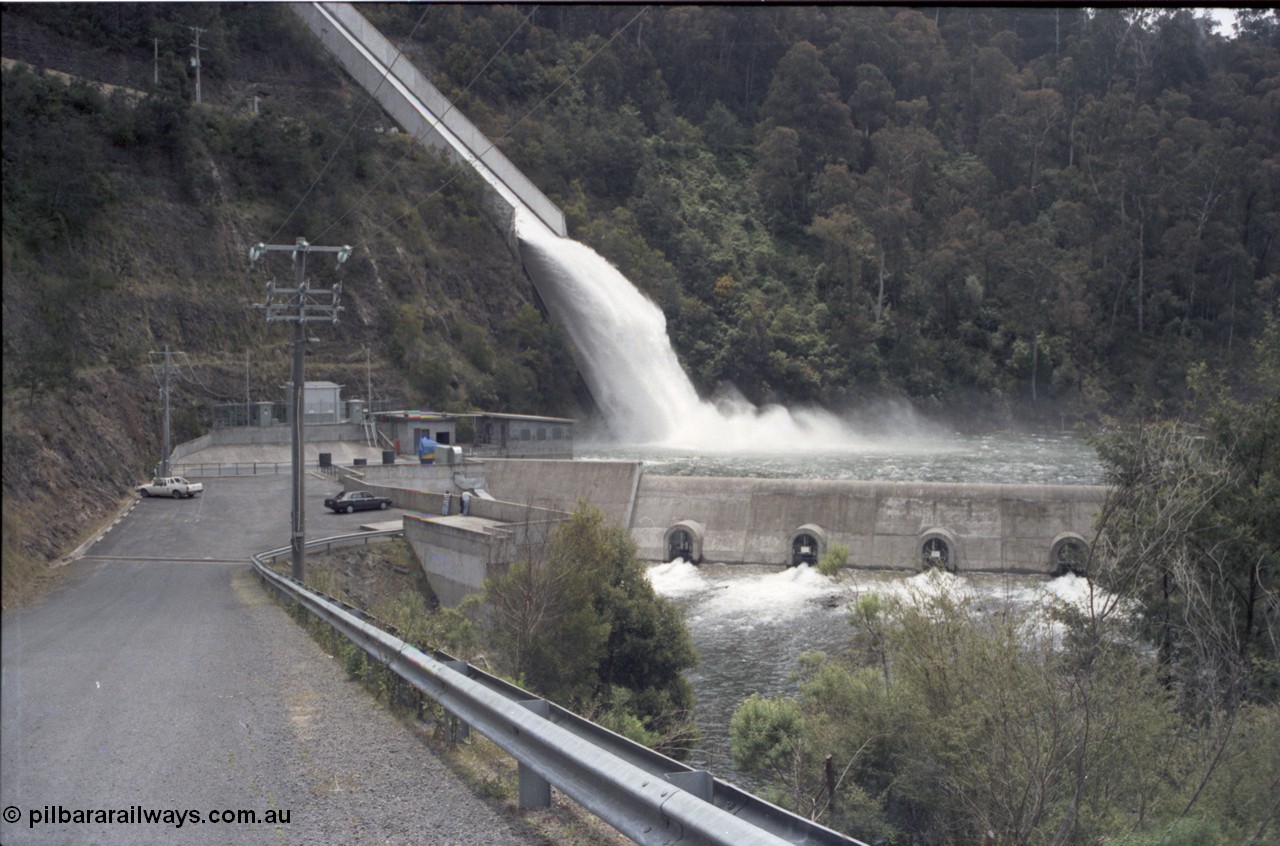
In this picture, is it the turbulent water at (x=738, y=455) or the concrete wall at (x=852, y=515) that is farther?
the concrete wall at (x=852, y=515)

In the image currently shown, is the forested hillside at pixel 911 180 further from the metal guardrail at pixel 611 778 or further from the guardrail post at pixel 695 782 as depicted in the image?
the guardrail post at pixel 695 782

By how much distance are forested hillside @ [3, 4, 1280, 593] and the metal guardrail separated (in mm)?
4480

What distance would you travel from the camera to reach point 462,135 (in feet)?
207

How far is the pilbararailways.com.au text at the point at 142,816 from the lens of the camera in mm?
3047

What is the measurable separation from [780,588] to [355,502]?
40.0ft

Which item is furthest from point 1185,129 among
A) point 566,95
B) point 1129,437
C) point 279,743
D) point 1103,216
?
point 279,743

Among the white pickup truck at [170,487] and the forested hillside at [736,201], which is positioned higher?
the forested hillside at [736,201]

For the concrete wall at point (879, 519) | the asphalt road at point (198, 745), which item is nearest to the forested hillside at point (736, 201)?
the asphalt road at point (198, 745)

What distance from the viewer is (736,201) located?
8256 centimetres

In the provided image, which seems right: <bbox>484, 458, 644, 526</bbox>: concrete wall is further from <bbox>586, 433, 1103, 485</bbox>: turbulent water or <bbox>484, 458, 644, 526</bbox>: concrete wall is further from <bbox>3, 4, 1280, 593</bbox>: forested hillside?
<bbox>3, 4, 1280, 593</bbox>: forested hillside

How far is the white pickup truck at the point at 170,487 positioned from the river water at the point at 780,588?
11.3 meters

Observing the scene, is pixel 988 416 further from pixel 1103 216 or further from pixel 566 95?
pixel 566 95

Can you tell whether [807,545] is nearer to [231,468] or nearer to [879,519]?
[879,519]

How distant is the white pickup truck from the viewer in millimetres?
20362
